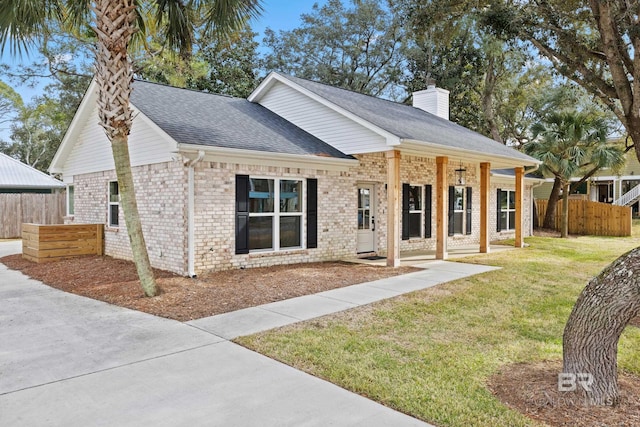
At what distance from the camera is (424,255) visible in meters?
12.8

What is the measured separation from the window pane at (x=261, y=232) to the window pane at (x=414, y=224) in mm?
5362

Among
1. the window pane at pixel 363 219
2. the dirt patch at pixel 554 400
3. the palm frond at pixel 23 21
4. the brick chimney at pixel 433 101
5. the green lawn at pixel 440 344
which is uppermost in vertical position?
the brick chimney at pixel 433 101

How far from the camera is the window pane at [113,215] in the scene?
11914 mm

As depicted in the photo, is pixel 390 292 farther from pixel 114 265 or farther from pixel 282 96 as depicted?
pixel 282 96

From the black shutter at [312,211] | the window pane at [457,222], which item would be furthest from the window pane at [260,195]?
the window pane at [457,222]

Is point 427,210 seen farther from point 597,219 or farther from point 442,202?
point 597,219

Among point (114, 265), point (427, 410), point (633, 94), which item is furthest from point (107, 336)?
point (633, 94)

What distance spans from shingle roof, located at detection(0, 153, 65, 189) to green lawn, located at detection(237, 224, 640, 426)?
2281cm

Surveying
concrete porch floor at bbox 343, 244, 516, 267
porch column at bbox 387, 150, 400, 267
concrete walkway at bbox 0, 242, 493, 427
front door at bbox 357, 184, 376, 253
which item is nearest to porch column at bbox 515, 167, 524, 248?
concrete porch floor at bbox 343, 244, 516, 267


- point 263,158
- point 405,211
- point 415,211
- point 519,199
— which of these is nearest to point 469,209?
point 519,199

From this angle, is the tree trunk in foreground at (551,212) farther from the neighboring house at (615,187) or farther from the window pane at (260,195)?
the window pane at (260,195)

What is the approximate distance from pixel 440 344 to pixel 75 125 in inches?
479

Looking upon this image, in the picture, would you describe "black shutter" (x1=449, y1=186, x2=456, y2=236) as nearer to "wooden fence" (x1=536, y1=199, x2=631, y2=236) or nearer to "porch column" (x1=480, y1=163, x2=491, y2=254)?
"porch column" (x1=480, y1=163, x2=491, y2=254)

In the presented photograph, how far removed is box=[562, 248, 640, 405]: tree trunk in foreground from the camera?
3.45 metres
